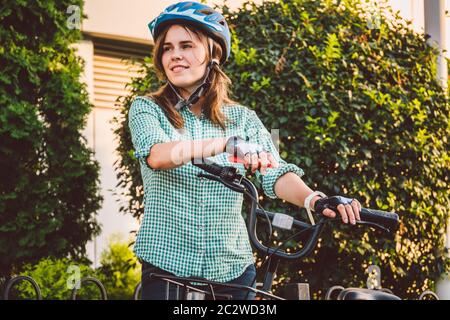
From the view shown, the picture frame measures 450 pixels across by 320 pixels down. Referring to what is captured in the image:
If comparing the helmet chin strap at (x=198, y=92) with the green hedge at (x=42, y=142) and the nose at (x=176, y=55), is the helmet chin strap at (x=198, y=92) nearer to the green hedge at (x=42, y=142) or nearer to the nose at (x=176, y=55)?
the nose at (x=176, y=55)

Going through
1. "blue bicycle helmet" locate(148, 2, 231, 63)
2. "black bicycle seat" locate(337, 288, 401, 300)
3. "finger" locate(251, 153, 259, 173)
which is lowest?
"black bicycle seat" locate(337, 288, 401, 300)

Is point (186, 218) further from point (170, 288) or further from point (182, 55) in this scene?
point (182, 55)

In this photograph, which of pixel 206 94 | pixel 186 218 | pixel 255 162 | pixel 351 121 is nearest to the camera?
pixel 255 162

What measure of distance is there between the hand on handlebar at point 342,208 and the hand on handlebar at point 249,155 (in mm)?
265

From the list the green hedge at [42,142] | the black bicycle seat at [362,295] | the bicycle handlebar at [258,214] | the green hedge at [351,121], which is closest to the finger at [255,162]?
the bicycle handlebar at [258,214]

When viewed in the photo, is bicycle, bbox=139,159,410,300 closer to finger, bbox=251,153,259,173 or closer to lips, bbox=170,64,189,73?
finger, bbox=251,153,259,173

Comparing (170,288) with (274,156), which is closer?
(170,288)

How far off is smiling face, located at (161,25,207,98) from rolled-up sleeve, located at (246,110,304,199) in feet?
0.95

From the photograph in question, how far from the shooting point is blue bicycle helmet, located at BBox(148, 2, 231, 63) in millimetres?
2711

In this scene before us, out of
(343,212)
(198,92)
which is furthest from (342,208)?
(198,92)

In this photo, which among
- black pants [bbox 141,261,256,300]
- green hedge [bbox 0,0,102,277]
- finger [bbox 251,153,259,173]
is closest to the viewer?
finger [bbox 251,153,259,173]

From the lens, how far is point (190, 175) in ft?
8.77

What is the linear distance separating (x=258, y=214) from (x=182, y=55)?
75 cm

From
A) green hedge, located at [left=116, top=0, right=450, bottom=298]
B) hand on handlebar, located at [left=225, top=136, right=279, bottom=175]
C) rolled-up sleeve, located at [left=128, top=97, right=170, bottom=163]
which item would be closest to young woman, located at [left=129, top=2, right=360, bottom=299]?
rolled-up sleeve, located at [left=128, top=97, right=170, bottom=163]
